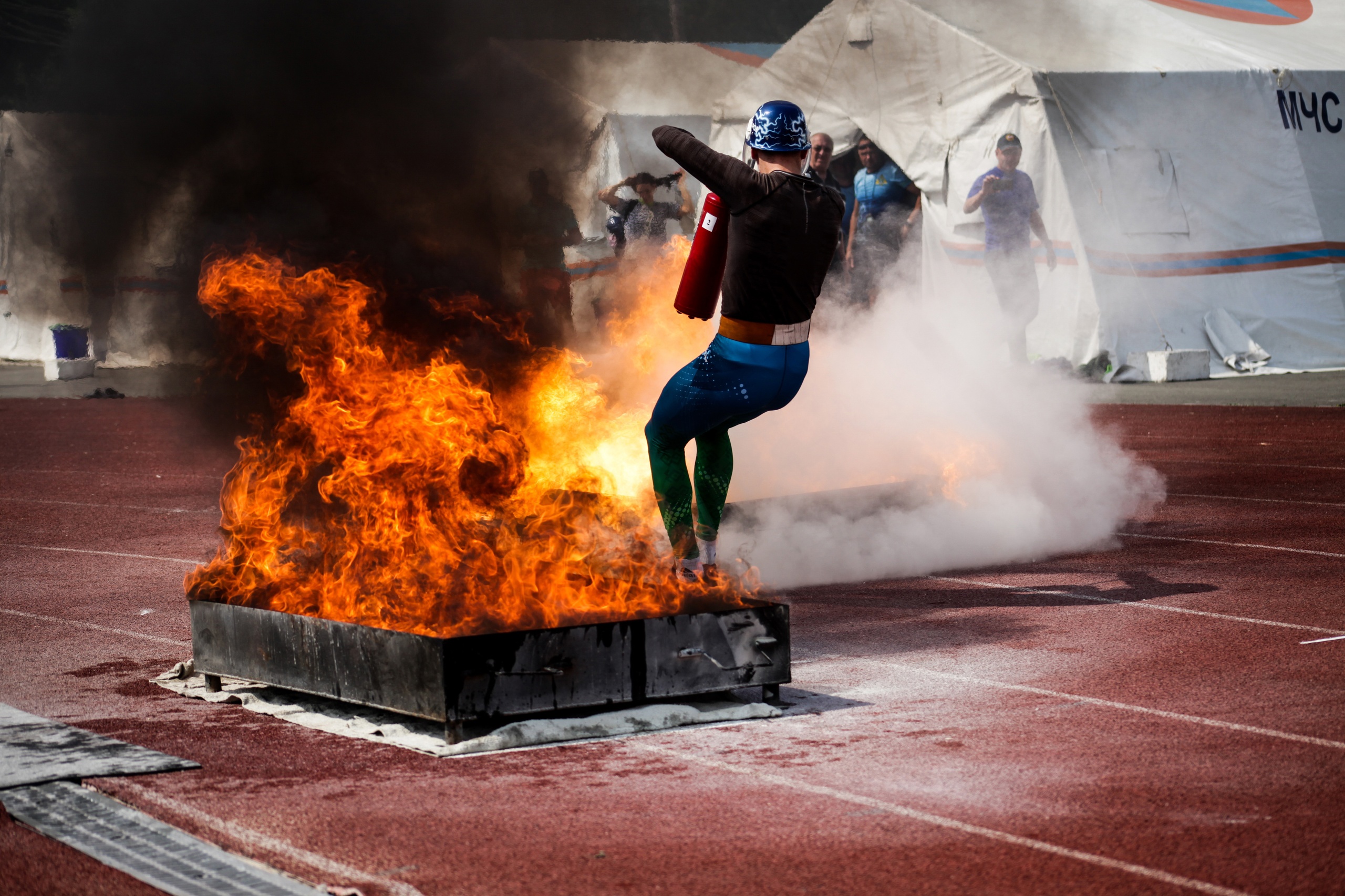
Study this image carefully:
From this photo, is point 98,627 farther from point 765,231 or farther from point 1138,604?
point 1138,604

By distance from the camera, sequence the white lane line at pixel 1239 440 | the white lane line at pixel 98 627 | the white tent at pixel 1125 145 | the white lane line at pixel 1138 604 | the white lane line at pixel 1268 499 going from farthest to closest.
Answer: the white tent at pixel 1125 145
the white lane line at pixel 1239 440
the white lane line at pixel 1268 499
the white lane line at pixel 98 627
the white lane line at pixel 1138 604

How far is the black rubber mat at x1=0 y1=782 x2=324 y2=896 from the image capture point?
3.63 m

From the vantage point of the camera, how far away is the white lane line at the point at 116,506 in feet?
37.1

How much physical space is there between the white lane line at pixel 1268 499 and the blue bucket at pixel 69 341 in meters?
20.6

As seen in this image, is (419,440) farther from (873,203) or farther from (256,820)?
(873,203)

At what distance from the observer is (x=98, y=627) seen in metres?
7.16

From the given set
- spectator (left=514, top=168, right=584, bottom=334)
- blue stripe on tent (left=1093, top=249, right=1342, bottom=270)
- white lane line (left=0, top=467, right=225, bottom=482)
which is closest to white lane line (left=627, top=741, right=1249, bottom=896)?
spectator (left=514, top=168, right=584, bottom=334)

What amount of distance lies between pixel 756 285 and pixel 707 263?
281mm

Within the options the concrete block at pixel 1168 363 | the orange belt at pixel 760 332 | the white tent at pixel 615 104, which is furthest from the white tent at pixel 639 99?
the concrete block at pixel 1168 363

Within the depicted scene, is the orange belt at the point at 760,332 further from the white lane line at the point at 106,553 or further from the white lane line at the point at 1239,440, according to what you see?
the white lane line at the point at 1239,440

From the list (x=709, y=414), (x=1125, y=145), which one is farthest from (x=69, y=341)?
(x=709, y=414)

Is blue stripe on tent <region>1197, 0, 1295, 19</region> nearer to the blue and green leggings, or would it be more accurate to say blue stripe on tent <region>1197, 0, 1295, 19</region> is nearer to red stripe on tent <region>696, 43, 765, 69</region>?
red stripe on tent <region>696, 43, 765, 69</region>

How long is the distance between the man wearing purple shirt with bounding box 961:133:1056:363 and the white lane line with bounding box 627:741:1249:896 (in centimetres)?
1433

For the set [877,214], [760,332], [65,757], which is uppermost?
[877,214]
